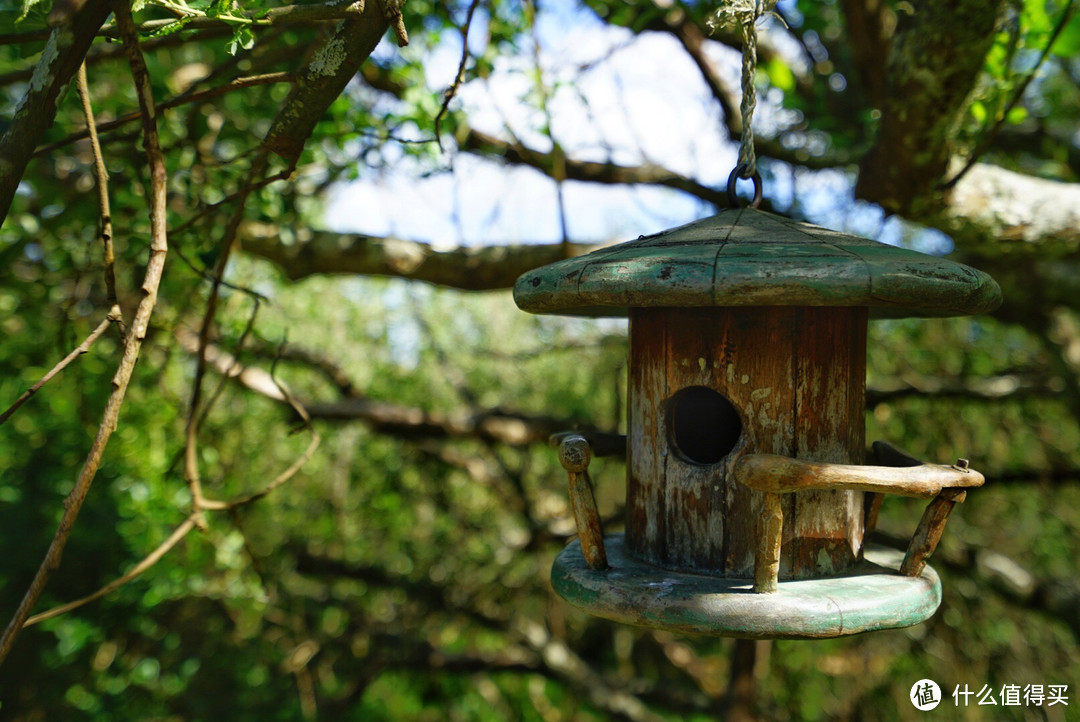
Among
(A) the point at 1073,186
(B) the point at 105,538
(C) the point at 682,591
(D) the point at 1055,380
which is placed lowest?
(B) the point at 105,538

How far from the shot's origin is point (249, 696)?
5098mm

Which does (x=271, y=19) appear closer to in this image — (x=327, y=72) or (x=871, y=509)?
(x=327, y=72)

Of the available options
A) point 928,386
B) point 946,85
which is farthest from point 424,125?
point 928,386

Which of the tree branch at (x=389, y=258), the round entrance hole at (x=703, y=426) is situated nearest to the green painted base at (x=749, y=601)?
the round entrance hole at (x=703, y=426)

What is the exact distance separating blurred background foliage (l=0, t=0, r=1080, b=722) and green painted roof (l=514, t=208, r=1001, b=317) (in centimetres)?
121

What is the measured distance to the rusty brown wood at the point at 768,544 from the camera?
63.9 inches

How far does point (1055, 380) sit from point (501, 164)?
345 centimetres

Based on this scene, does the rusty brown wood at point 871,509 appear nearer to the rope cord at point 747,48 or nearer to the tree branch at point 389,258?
the rope cord at point 747,48

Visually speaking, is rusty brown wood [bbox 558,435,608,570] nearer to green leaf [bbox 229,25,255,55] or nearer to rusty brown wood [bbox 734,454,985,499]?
rusty brown wood [bbox 734,454,985,499]

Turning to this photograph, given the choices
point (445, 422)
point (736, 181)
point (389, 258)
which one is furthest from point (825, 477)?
point (445, 422)

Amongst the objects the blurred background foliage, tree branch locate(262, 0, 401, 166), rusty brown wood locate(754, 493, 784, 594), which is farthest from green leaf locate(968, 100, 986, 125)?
tree branch locate(262, 0, 401, 166)

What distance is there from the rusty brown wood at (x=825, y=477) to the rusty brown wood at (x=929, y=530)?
0.41ft

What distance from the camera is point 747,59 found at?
1867 mm

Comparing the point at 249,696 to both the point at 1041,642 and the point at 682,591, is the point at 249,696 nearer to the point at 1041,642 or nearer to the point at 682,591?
the point at 682,591
